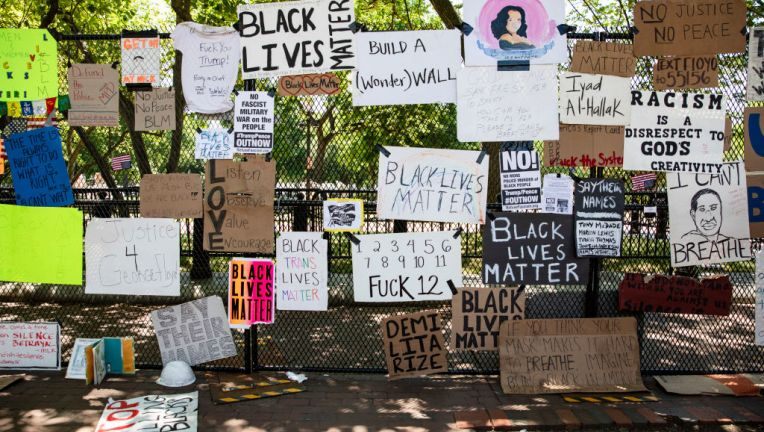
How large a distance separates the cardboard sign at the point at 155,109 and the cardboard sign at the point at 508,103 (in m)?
2.52

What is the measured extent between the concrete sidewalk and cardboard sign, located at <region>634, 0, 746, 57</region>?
297 cm

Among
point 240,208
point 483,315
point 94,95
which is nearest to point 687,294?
point 483,315

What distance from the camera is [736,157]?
5.60 metres

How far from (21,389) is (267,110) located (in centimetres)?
321

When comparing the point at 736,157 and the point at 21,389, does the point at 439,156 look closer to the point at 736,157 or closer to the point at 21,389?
the point at 736,157

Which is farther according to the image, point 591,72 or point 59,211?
point 59,211

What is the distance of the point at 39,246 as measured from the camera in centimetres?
561

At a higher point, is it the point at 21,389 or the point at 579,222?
the point at 579,222

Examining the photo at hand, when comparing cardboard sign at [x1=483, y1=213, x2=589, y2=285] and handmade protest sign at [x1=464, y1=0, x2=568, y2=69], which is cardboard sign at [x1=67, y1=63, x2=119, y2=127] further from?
cardboard sign at [x1=483, y1=213, x2=589, y2=285]

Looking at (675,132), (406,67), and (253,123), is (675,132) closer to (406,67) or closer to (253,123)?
(406,67)

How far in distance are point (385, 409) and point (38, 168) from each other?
12.3 ft

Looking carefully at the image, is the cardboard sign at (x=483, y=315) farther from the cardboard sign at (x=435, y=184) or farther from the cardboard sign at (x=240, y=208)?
the cardboard sign at (x=240, y=208)

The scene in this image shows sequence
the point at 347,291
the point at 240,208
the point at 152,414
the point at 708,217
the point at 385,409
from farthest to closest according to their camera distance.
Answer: the point at 347,291
the point at 240,208
the point at 708,217
the point at 385,409
the point at 152,414

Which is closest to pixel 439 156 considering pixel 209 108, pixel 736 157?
pixel 209 108
